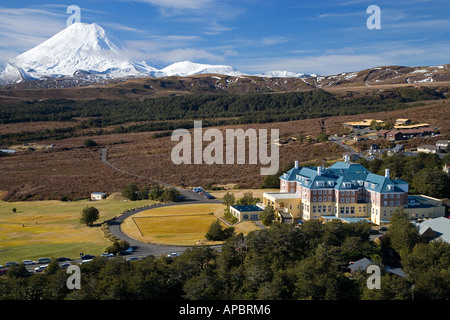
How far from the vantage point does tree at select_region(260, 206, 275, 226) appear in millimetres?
39688

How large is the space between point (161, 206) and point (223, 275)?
25.5 metres

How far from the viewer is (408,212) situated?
130 feet

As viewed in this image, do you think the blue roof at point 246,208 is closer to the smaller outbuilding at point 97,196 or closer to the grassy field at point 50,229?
the grassy field at point 50,229

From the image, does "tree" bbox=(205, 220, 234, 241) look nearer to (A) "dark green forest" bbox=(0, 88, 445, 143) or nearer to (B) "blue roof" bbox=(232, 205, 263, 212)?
(B) "blue roof" bbox=(232, 205, 263, 212)

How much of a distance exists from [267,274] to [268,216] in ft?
45.9

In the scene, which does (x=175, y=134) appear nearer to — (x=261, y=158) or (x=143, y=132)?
(x=143, y=132)

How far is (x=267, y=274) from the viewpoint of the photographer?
2578 cm

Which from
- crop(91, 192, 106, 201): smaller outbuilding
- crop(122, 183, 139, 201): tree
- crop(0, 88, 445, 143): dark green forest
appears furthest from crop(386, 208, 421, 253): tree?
crop(0, 88, 445, 143): dark green forest

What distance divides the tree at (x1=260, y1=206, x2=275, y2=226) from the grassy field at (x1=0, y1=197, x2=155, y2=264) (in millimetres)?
13992

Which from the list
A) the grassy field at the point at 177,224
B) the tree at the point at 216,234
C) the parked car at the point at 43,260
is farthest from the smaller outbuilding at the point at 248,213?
the parked car at the point at 43,260

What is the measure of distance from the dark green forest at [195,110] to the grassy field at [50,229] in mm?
70400

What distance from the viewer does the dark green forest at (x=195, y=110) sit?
131 meters
